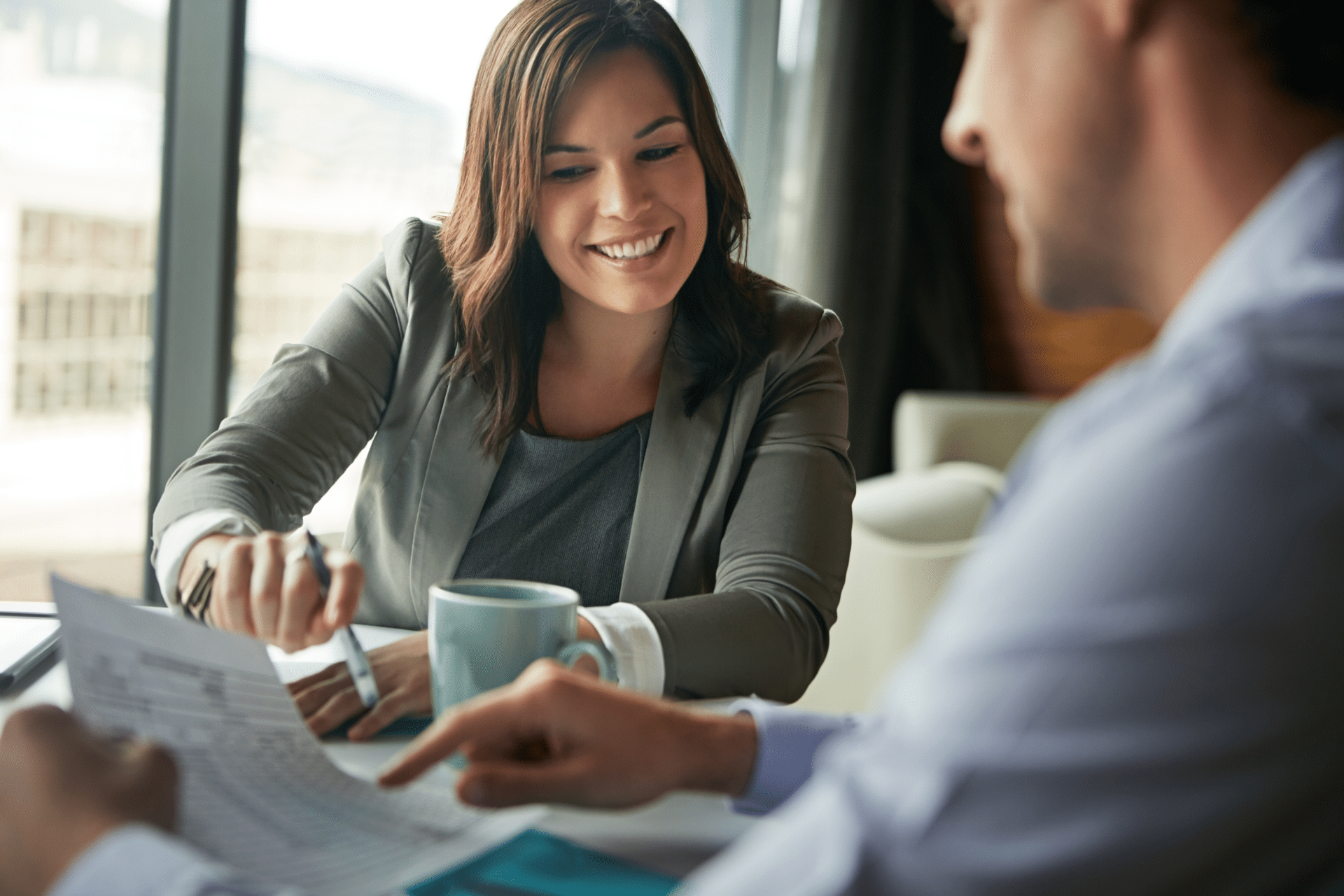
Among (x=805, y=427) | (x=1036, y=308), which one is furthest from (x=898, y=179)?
(x=805, y=427)

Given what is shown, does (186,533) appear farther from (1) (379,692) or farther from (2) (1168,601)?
(2) (1168,601)

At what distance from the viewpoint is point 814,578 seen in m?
1.13

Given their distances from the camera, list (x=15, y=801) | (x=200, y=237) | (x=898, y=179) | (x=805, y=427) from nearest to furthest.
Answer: (x=15, y=801), (x=805, y=427), (x=200, y=237), (x=898, y=179)

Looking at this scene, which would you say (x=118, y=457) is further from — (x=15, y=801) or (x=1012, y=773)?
(x=1012, y=773)

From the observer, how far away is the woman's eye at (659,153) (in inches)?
52.4

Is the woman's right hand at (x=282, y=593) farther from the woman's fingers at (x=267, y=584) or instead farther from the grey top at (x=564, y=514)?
the grey top at (x=564, y=514)

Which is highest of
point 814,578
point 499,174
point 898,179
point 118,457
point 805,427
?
point 898,179

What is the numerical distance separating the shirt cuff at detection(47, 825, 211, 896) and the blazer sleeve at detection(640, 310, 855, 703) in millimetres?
513

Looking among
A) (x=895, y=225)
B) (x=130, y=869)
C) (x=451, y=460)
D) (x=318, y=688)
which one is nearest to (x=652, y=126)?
(x=451, y=460)

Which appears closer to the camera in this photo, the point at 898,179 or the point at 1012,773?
the point at 1012,773

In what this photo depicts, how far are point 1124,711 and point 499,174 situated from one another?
1.12 meters

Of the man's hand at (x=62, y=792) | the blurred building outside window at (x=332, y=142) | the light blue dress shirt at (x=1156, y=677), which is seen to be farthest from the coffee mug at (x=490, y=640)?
the blurred building outside window at (x=332, y=142)

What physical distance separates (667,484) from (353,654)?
52 centimetres

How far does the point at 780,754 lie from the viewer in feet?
2.27
